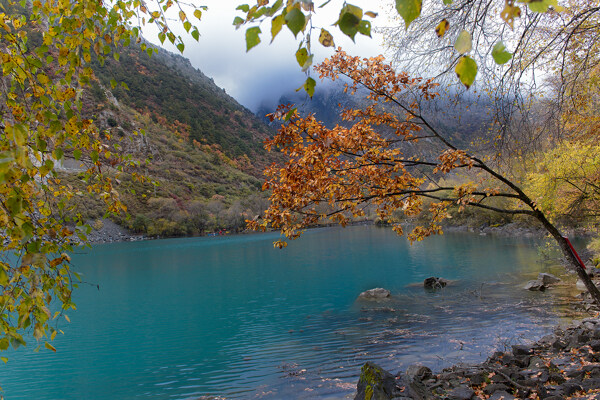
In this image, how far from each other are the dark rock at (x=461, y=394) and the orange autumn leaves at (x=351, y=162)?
3.33m

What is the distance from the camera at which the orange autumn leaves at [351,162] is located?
618 centimetres

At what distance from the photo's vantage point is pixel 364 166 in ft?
22.1

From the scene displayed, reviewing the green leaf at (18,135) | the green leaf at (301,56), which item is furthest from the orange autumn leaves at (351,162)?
the green leaf at (18,135)

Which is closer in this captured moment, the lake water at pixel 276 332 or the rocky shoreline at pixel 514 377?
the rocky shoreline at pixel 514 377

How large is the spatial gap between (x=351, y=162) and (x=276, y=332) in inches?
432

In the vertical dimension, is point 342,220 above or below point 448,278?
above

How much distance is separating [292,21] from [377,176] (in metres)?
5.40

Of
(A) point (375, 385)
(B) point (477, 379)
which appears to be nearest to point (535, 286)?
(B) point (477, 379)

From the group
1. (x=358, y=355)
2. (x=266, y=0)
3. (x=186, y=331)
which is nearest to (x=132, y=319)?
(x=186, y=331)

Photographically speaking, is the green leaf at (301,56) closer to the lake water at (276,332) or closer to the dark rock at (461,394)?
the dark rock at (461,394)

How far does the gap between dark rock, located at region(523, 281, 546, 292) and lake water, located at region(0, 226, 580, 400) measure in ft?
1.96

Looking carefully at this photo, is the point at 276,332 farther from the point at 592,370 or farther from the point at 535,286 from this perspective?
the point at 535,286

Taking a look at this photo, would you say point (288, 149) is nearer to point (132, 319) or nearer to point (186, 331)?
point (186, 331)

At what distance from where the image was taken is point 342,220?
265 inches
